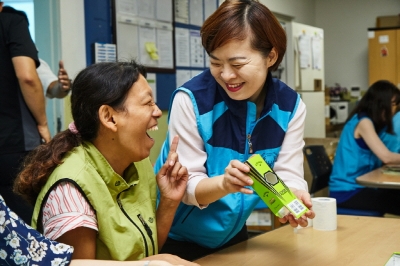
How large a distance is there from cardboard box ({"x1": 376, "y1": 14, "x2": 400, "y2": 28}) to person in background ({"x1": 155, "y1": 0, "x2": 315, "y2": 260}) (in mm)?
6374

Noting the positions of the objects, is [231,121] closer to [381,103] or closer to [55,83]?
[55,83]

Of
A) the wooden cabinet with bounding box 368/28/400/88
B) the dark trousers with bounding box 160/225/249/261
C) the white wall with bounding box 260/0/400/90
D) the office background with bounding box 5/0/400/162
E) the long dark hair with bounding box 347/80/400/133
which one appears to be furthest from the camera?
the white wall with bounding box 260/0/400/90

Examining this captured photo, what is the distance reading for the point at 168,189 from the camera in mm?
1615

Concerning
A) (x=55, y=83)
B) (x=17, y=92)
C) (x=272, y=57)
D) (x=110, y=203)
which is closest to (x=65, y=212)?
(x=110, y=203)

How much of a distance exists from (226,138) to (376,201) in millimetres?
2310

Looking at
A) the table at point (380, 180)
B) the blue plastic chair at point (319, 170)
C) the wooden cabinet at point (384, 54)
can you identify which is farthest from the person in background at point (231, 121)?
the wooden cabinet at point (384, 54)

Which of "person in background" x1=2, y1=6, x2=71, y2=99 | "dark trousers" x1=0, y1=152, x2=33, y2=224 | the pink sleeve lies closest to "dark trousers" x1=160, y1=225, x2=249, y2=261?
the pink sleeve

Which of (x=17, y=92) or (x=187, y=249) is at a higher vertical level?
(x=17, y=92)

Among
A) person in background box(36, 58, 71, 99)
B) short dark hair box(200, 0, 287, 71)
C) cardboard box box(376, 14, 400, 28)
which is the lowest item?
person in background box(36, 58, 71, 99)

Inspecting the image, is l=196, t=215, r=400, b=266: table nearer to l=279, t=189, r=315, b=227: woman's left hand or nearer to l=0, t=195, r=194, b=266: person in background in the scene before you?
l=279, t=189, r=315, b=227: woman's left hand

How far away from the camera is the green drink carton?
54.5 inches

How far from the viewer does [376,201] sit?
3.62m

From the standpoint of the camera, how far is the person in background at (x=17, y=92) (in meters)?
2.62

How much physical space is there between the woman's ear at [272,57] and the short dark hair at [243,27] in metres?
0.01
